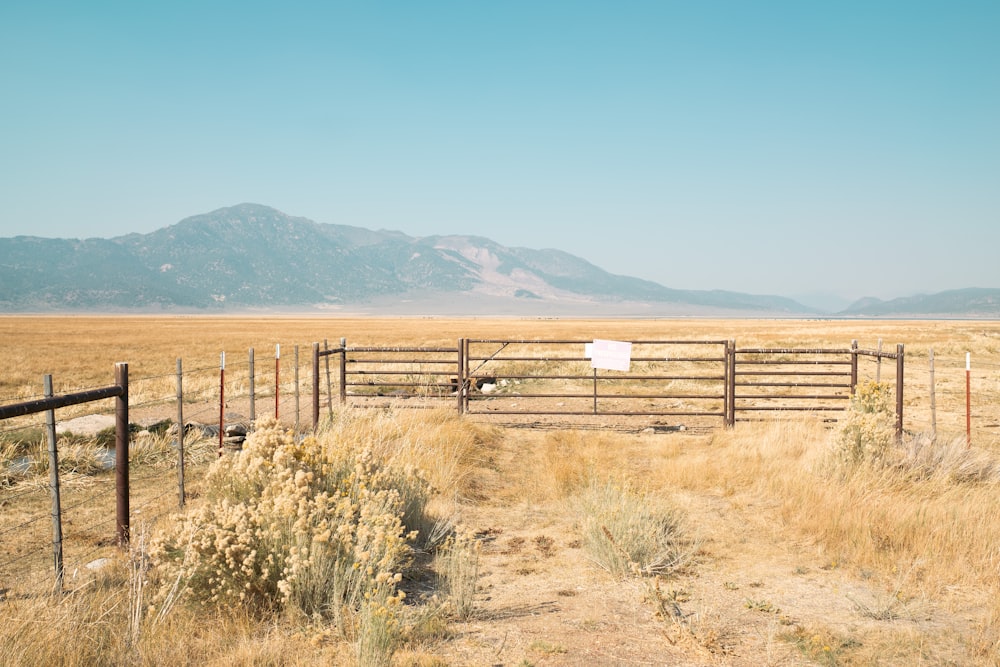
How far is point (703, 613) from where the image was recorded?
455cm

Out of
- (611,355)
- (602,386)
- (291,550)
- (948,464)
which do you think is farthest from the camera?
(602,386)

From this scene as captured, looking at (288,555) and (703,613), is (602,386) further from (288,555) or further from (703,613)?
(288,555)

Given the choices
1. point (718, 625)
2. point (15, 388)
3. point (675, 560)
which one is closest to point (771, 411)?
point (675, 560)

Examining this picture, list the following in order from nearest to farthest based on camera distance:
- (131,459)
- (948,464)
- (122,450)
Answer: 1. (122,450)
2. (948,464)
3. (131,459)

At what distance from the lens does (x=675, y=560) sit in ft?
18.8

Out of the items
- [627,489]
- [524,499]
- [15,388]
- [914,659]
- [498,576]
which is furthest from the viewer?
[15,388]

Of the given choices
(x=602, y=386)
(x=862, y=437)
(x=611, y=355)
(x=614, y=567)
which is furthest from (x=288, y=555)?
(x=602, y=386)

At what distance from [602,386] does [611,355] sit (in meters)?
7.77

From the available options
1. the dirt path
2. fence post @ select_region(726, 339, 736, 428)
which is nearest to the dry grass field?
the dirt path

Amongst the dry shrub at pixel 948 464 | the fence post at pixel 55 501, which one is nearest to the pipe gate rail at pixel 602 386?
the dry shrub at pixel 948 464

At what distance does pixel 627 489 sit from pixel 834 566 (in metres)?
1.89

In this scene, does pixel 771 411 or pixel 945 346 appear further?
pixel 945 346

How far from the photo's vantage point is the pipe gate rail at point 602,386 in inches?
493

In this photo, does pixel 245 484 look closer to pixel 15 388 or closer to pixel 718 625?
pixel 718 625
